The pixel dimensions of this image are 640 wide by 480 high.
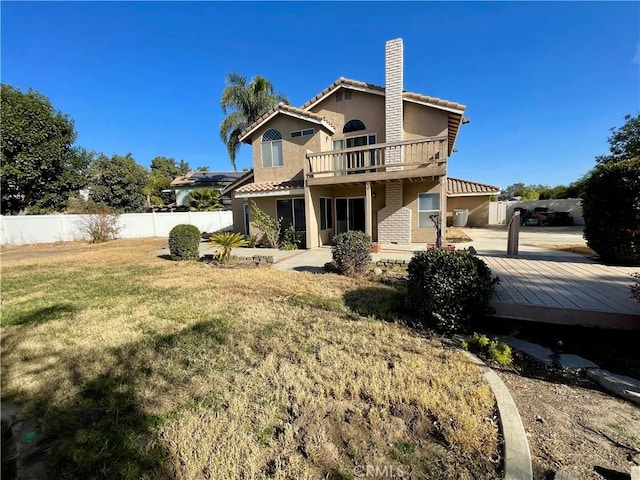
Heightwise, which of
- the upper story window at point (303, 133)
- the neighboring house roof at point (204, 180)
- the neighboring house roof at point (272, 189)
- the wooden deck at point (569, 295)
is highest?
the neighboring house roof at point (204, 180)

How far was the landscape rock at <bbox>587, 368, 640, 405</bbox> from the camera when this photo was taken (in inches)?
116

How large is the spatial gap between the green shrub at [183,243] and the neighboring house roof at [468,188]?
18.1 metres

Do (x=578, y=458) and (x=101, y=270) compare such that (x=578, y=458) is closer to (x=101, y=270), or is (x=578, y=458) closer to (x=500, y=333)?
(x=500, y=333)

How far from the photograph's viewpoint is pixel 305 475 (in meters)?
2.16

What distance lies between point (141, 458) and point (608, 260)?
10215 millimetres

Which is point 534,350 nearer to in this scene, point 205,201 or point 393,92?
point 393,92

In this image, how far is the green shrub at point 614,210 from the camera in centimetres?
653

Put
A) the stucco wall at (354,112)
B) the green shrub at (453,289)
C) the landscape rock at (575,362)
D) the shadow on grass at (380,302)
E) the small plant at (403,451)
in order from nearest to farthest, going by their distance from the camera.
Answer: the small plant at (403,451)
the landscape rock at (575,362)
the green shrub at (453,289)
the shadow on grass at (380,302)
the stucco wall at (354,112)

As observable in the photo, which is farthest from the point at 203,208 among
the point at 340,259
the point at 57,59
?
the point at 340,259

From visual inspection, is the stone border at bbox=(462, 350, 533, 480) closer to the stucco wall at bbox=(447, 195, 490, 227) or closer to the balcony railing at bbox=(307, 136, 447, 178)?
the balcony railing at bbox=(307, 136, 447, 178)

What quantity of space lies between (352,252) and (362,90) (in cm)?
912

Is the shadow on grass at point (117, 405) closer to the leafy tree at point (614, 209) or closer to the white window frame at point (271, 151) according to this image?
the leafy tree at point (614, 209)

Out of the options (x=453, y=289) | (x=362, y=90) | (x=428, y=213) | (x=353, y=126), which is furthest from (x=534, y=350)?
(x=362, y=90)

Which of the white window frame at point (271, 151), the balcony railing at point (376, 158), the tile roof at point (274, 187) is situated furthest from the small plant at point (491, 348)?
the white window frame at point (271, 151)
